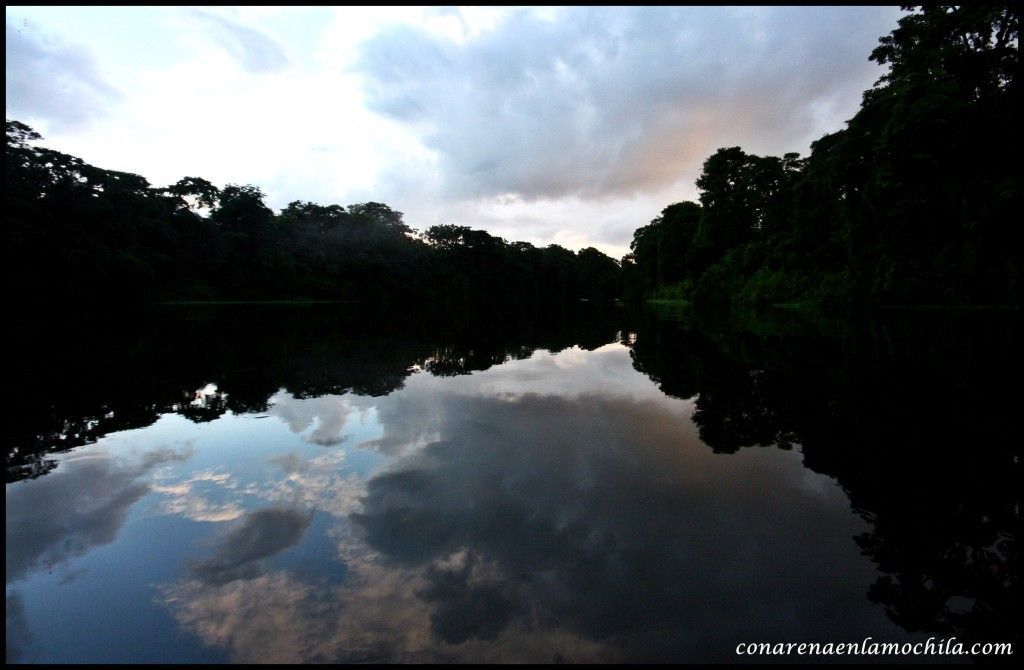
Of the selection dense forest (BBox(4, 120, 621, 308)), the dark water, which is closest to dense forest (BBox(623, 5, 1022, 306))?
the dark water

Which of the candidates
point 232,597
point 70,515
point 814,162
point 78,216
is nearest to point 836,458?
point 232,597

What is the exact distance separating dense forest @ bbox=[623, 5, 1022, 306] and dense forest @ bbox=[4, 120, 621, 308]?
137 feet

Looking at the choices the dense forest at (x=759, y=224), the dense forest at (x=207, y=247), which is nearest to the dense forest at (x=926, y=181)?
the dense forest at (x=759, y=224)

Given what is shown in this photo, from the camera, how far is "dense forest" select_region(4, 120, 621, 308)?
110ft

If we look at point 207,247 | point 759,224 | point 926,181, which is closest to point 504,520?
point 926,181

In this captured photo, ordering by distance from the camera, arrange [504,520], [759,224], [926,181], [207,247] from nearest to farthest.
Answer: [504,520] < [926,181] < [759,224] < [207,247]

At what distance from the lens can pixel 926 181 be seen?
20.1 metres

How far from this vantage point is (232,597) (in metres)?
2.97

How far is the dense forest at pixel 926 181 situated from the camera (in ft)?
60.3

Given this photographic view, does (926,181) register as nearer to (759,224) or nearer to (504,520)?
(504,520)

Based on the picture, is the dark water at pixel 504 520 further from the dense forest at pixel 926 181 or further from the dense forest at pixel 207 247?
the dense forest at pixel 207 247

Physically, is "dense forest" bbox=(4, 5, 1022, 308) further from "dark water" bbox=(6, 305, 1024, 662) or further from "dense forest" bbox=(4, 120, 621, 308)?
"dark water" bbox=(6, 305, 1024, 662)

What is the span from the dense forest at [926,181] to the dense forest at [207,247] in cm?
4182

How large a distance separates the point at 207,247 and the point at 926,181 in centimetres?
6548
